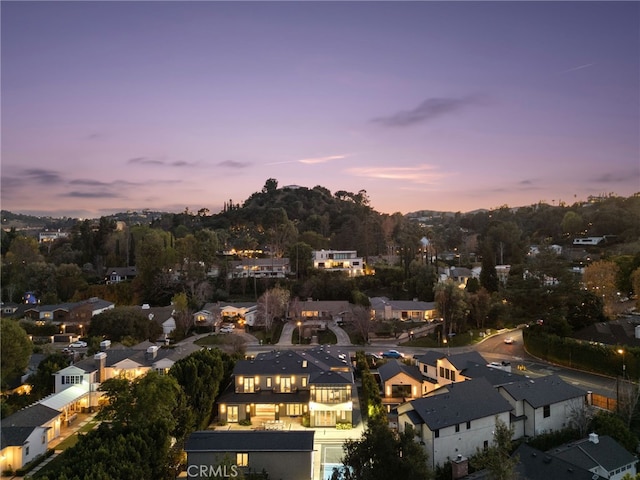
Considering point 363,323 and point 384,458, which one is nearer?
point 384,458

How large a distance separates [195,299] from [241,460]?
33972 millimetres

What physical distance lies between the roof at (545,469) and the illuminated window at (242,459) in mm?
9634

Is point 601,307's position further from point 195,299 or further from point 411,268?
point 195,299

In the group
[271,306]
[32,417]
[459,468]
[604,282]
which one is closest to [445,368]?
[459,468]

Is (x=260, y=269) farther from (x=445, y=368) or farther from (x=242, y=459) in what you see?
(x=242, y=459)

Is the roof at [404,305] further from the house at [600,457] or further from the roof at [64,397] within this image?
the house at [600,457]

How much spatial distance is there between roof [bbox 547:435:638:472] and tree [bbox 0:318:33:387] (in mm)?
29182

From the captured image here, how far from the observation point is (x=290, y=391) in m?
26.4

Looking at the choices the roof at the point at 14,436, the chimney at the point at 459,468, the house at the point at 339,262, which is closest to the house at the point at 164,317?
the house at the point at 339,262

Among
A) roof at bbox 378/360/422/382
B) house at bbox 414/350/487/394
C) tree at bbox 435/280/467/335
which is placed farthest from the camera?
tree at bbox 435/280/467/335

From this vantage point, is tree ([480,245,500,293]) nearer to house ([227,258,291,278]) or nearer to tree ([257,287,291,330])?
tree ([257,287,291,330])

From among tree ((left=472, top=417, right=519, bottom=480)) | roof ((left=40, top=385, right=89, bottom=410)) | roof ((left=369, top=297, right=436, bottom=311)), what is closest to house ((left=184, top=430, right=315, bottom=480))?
tree ((left=472, top=417, right=519, bottom=480))

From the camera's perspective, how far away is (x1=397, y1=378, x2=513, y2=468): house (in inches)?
736

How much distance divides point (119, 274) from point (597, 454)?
56.9 metres
